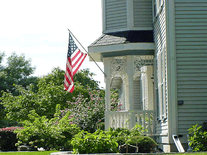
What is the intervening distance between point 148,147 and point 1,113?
132ft

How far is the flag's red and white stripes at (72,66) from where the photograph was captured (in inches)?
595

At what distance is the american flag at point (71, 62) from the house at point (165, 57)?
0.82 meters

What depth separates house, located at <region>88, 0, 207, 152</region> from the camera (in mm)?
12377

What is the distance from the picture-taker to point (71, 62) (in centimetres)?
1522

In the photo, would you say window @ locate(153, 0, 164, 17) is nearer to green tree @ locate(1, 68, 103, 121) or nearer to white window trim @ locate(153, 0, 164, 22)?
white window trim @ locate(153, 0, 164, 22)

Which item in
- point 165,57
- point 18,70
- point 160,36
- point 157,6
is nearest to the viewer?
point 165,57

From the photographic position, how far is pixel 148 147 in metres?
11.2

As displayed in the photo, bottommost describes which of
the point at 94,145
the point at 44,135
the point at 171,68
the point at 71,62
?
the point at 94,145

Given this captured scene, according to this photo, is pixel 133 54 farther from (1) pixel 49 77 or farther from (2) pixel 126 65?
(1) pixel 49 77

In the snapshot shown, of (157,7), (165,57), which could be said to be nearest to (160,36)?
(165,57)

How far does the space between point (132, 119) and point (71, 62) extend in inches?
117

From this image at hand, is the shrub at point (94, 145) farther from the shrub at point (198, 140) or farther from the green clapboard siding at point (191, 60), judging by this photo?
the green clapboard siding at point (191, 60)

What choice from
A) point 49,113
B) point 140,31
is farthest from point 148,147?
point 49,113

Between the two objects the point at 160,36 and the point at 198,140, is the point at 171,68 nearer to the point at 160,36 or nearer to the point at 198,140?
the point at 160,36
